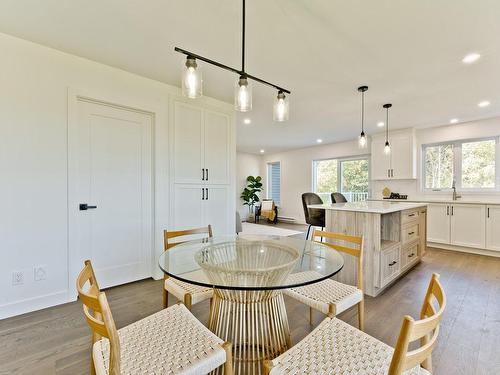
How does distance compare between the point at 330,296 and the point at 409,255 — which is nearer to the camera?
the point at 330,296

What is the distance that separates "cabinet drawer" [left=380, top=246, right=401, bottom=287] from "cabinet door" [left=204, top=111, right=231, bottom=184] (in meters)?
2.24

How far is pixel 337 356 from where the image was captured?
0.99 m

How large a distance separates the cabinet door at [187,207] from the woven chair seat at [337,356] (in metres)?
2.31

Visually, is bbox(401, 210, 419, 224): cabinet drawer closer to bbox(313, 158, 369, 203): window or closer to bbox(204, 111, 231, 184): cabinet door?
bbox(204, 111, 231, 184): cabinet door

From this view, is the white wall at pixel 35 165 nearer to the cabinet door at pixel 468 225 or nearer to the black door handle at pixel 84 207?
the black door handle at pixel 84 207

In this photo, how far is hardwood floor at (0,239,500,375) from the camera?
154 centimetres

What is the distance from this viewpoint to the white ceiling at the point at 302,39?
1.68 meters

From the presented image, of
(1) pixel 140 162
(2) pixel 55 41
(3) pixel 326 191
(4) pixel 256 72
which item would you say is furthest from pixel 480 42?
(3) pixel 326 191

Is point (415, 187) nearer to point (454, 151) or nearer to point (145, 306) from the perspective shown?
point (454, 151)

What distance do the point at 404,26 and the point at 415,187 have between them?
13.6 ft

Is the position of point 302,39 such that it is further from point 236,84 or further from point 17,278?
point 17,278

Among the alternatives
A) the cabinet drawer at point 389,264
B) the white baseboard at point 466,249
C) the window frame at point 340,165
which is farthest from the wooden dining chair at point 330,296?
the window frame at point 340,165

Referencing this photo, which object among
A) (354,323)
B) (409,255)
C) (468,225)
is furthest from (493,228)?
(354,323)

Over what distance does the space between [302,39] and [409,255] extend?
296 centimetres
